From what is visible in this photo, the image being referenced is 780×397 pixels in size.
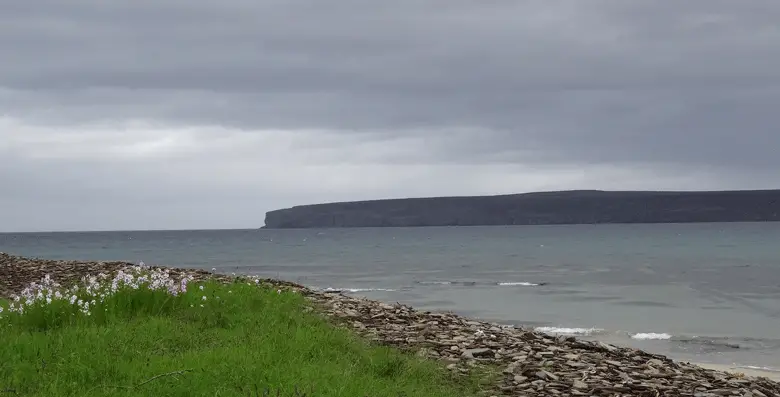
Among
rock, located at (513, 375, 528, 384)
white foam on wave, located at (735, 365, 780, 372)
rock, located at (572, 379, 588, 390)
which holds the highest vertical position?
rock, located at (513, 375, 528, 384)

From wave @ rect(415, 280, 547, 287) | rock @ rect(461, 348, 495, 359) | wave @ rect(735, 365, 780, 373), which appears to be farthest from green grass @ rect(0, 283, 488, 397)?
wave @ rect(415, 280, 547, 287)

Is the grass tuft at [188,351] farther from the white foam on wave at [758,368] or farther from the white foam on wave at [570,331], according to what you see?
the white foam on wave at [570,331]

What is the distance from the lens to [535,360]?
1122 cm

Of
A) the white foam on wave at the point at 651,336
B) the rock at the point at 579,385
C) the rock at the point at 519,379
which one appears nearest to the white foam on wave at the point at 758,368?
the white foam on wave at the point at 651,336

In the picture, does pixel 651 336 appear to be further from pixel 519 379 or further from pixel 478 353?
A: pixel 519 379

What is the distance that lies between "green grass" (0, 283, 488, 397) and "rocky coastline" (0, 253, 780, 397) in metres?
0.77

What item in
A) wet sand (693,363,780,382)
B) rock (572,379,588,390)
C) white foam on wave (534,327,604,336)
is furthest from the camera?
white foam on wave (534,327,604,336)

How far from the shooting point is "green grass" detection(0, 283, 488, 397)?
8078 mm

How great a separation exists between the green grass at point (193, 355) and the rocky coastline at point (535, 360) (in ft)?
2.53

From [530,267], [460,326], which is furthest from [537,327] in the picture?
[530,267]

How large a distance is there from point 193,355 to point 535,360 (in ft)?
17.2

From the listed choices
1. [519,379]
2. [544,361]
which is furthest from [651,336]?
[519,379]

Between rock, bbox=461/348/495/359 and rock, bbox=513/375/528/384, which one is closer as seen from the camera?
rock, bbox=513/375/528/384

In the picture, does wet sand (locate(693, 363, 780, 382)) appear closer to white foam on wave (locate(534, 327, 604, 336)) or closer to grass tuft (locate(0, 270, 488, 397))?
white foam on wave (locate(534, 327, 604, 336))
